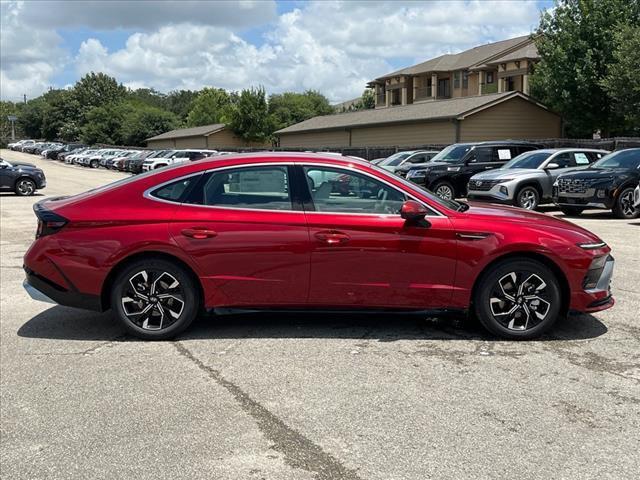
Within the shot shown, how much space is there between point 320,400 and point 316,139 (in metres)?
47.2

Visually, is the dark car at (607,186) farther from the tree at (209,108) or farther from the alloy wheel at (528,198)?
the tree at (209,108)

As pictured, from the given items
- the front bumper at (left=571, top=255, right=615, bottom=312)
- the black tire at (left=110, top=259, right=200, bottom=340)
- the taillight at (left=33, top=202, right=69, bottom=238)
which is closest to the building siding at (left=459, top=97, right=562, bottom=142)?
the front bumper at (left=571, top=255, right=615, bottom=312)

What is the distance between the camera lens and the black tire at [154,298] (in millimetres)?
5477

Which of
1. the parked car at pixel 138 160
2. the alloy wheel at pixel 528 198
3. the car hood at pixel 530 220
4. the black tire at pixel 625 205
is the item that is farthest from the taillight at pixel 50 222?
the parked car at pixel 138 160

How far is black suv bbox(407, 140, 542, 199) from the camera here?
1933cm

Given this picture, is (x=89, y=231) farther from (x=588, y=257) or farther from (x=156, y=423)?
(x=588, y=257)

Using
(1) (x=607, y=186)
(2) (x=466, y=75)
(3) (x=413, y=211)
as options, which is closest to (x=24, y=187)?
(1) (x=607, y=186)

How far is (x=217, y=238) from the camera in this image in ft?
17.7

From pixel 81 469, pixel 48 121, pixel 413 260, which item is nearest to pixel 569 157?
pixel 413 260

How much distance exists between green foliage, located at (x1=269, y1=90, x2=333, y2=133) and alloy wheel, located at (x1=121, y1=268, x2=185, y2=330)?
75.8 meters

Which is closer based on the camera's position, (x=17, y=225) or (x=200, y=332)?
(x=200, y=332)

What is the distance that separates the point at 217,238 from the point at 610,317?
3733 mm

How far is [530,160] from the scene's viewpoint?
56.6 feet

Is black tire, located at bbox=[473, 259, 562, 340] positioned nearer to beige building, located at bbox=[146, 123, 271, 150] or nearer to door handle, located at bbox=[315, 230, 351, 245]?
door handle, located at bbox=[315, 230, 351, 245]
